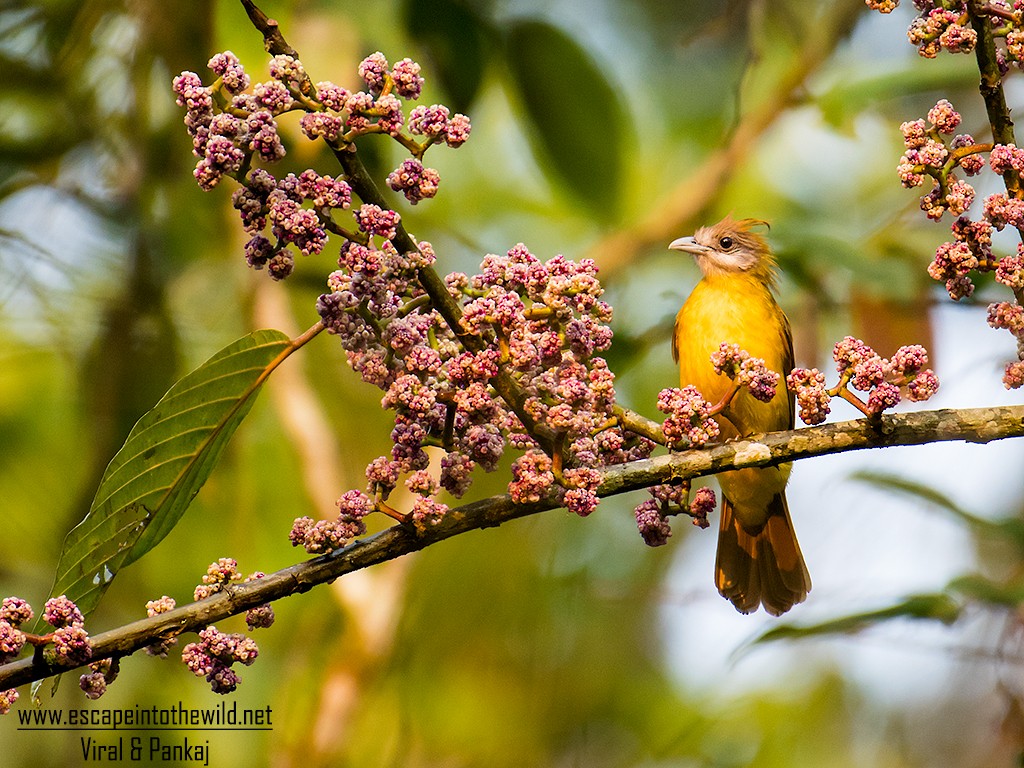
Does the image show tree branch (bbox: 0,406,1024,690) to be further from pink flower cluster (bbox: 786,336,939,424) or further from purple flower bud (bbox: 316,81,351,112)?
purple flower bud (bbox: 316,81,351,112)

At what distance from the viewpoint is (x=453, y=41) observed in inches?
150

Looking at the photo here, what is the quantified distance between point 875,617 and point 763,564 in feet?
3.97

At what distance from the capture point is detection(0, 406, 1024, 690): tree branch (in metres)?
1.59

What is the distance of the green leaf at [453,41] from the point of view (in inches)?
150

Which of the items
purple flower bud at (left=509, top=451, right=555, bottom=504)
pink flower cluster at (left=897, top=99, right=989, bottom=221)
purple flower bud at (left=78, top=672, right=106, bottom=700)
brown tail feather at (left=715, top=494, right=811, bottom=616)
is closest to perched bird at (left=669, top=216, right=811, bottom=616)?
brown tail feather at (left=715, top=494, right=811, bottom=616)

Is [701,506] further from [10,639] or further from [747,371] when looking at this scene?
[10,639]

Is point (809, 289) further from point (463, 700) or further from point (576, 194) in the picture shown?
point (463, 700)

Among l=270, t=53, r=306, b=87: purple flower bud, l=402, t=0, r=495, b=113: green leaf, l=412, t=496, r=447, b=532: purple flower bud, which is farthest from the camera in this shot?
l=402, t=0, r=495, b=113: green leaf

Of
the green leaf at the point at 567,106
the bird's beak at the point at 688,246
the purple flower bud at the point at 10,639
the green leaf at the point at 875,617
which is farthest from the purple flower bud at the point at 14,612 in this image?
the bird's beak at the point at 688,246

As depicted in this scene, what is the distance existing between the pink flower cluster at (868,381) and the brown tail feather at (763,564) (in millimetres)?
2005

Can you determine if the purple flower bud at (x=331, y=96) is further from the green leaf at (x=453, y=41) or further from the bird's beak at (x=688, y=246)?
the bird's beak at (x=688, y=246)

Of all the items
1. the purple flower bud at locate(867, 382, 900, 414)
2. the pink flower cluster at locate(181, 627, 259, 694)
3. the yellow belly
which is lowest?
the pink flower cluster at locate(181, 627, 259, 694)

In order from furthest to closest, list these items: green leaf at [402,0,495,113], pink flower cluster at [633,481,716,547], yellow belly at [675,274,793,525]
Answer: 1. yellow belly at [675,274,793,525]
2. green leaf at [402,0,495,113]
3. pink flower cluster at [633,481,716,547]

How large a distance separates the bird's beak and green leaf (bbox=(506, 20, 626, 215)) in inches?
30.4
